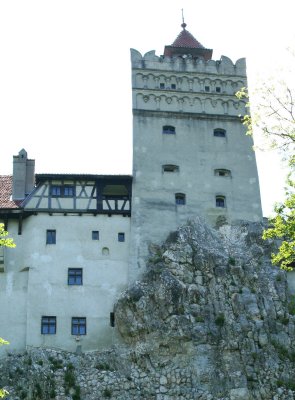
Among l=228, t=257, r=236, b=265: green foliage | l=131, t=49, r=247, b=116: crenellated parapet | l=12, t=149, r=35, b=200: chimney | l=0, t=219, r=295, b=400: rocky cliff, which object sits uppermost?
l=131, t=49, r=247, b=116: crenellated parapet

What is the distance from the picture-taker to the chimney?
1464 inches

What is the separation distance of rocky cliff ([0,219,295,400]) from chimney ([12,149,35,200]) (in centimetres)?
780

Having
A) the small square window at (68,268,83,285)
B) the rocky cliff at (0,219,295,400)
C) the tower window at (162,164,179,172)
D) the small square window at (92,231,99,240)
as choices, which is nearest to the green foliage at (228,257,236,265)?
the rocky cliff at (0,219,295,400)

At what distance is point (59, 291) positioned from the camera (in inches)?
1345

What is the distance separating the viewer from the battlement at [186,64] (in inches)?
1647

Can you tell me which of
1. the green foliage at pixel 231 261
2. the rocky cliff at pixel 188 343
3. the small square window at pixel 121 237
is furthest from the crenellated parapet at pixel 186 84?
the green foliage at pixel 231 261

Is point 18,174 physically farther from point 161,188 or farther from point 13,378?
point 13,378

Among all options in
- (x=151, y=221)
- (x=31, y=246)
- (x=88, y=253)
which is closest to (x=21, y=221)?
(x=31, y=246)

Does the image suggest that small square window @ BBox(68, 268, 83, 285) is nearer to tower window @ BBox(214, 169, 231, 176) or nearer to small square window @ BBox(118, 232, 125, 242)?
small square window @ BBox(118, 232, 125, 242)

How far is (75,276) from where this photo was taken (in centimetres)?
3478

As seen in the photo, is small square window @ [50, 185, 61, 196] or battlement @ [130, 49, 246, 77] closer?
small square window @ [50, 185, 61, 196]

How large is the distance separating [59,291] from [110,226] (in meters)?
4.38

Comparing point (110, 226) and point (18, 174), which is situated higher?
point (18, 174)

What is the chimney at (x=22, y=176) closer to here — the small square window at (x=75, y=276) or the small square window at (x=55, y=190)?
the small square window at (x=55, y=190)
